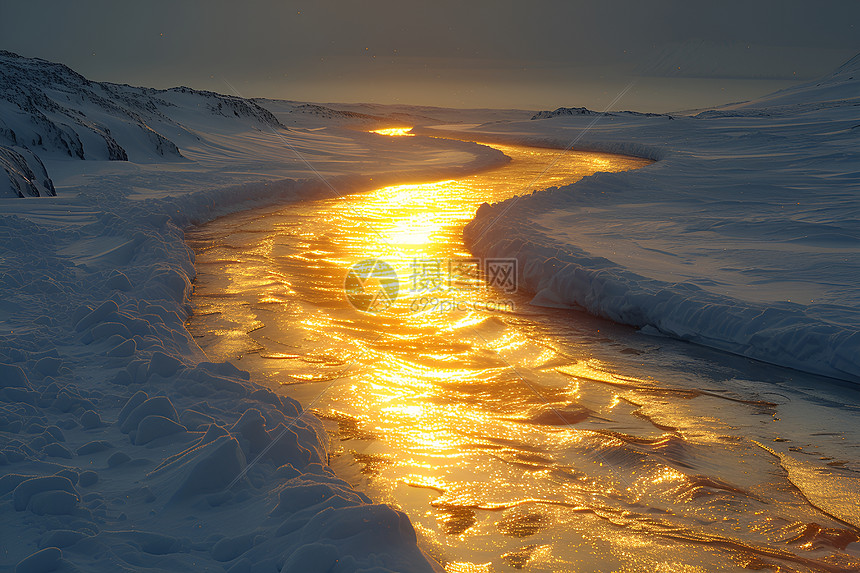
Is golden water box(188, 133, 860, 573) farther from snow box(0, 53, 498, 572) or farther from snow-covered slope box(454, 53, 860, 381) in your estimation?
snow box(0, 53, 498, 572)

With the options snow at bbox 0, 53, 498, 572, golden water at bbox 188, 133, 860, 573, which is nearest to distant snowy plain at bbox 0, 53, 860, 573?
snow at bbox 0, 53, 498, 572

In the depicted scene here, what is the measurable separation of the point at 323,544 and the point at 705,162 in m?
15.3

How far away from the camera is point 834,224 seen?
820cm

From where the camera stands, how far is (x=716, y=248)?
759cm

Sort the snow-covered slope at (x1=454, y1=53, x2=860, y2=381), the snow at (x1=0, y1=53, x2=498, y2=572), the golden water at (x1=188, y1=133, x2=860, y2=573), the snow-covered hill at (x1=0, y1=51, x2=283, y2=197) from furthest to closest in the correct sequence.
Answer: the snow-covered hill at (x1=0, y1=51, x2=283, y2=197) < the snow-covered slope at (x1=454, y1=53, x2=860, y2=381) < the golden water at (x1=188, y1=133, x2=860, y2=573) < the snow at (x1=0, y1=53, x2=498, y2=572)

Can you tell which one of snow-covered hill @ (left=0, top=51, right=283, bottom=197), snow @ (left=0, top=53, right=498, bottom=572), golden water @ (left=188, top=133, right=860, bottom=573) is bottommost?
golden water @ (left=188, top=133, right=860, bottom=573)

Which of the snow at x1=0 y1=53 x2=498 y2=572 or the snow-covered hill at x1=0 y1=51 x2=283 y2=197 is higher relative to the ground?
the snow-covered hill at x1=0 y1=51 x2=283 y2=197

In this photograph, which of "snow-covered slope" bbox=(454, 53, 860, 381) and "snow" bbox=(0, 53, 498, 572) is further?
"snow-covered slope" bbox=(454, 53, 860, 381)

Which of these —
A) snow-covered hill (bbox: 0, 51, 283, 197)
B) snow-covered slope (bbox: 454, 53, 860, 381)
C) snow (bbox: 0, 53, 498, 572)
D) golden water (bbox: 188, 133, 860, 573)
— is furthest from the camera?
snow-covered hill (bbox: 0, 51, 283, 197)

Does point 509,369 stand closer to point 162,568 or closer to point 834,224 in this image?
point 162,568

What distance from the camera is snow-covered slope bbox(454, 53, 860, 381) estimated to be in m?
5.17

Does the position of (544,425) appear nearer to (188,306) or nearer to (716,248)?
(188,306)

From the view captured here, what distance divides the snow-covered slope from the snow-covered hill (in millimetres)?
7340

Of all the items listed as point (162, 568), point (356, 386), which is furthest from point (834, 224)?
point (162, 568)
